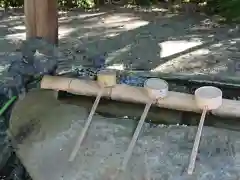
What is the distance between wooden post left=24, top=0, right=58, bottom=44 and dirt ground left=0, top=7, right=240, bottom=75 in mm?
1683

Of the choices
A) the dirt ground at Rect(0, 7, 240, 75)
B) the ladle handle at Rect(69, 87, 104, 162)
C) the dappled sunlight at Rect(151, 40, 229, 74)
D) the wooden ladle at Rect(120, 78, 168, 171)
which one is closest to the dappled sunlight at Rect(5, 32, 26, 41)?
the dirt ground at Rect(0, 7, 240, 75)

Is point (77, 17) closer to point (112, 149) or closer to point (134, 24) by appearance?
point (134, 24)

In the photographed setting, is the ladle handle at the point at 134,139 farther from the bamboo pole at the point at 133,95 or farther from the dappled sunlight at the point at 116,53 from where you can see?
the dappled sunlight at the point at 116,53

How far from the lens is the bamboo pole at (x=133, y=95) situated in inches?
84.4

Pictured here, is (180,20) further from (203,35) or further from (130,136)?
(130,136)

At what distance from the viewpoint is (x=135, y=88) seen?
233 cm

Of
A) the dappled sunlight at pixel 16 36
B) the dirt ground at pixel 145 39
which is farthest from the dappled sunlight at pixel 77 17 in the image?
the dappled sunlight at pixel 16 36

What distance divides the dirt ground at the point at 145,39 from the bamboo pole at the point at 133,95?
2.11m

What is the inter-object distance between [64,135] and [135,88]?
1.36 feet

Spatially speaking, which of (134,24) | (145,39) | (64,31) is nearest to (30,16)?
(145,39)

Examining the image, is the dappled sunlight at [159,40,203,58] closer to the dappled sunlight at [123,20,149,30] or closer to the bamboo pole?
the dappled sunlight at [123,20,149,30]

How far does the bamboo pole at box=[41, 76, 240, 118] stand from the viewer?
2.14 m

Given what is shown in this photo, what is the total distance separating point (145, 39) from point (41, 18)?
3385 mm

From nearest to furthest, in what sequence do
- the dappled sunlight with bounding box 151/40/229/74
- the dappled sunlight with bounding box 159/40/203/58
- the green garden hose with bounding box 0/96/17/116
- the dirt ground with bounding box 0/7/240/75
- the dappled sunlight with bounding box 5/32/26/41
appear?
the green garden hose with bounding box 0/96/17/116 → the dappled sunlight with bounding box 151/40/229/74 → the dirt ground with bounding box 0/7/240/75 → the dappled sunlight with bounding box 159/40/203/58 → the dappled sunlight with bounding box 5/32/26/41
